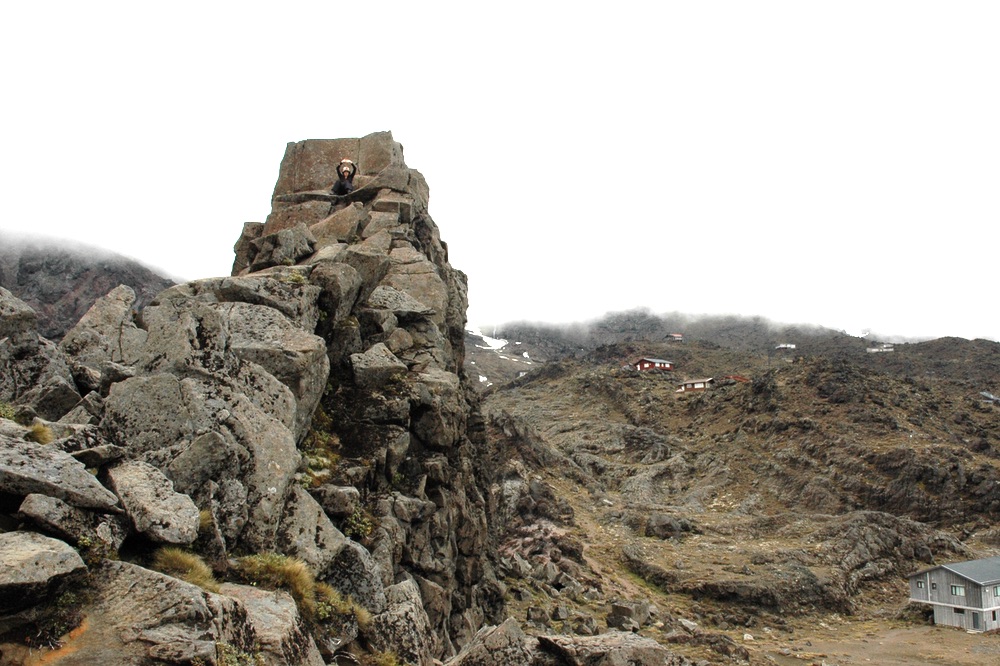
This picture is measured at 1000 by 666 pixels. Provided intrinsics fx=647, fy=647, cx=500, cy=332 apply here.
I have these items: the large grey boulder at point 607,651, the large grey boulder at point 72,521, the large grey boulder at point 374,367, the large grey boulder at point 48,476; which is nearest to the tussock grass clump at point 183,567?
the large grey boulder at point 72,521

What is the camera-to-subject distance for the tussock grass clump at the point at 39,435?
7314 mm

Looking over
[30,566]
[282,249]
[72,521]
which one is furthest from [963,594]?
[30,566]

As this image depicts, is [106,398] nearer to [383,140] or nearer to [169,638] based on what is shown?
[169,638]

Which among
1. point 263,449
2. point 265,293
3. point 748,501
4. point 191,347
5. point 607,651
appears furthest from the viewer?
point 748,501

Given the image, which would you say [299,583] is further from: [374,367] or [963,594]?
[963,594]

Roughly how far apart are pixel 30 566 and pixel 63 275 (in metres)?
175

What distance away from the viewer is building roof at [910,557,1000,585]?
3866 centimetres

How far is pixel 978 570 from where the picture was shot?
40.3 metres

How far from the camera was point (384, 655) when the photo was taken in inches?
372

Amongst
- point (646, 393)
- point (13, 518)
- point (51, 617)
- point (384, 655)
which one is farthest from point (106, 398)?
point (646, 393)

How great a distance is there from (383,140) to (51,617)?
23723mm

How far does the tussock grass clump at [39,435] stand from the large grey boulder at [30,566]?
169cm

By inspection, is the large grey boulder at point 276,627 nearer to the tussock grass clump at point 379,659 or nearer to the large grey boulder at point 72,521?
the large grey boulder at point 72,521

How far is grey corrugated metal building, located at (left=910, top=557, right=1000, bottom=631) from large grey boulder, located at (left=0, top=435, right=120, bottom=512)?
4666 centimetres
